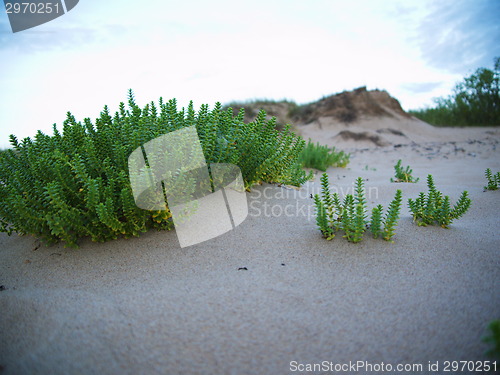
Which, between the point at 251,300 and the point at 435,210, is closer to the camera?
the point at 251,300

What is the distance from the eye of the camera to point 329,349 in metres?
1.46

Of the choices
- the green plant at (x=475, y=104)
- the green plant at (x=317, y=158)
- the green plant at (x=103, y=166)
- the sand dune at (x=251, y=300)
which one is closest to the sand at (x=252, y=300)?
the sand dune at (x=251, y=300)

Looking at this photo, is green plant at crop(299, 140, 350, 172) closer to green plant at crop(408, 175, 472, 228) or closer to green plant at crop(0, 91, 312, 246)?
green plant at crop(0, 91, 312, 246)

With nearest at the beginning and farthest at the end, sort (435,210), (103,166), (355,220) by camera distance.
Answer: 1. (355,220)
2. (103,166)
3. (435,210)

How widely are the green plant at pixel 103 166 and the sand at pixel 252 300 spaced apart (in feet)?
0.68

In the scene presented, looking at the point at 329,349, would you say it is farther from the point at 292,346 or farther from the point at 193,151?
the point at 193,151

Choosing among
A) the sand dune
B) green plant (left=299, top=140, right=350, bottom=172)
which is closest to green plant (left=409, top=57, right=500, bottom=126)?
green plant (left=299, top=140, right=350, bottom=172)

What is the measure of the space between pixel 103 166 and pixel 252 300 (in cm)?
142

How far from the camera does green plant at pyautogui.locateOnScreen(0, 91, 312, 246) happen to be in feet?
7.30

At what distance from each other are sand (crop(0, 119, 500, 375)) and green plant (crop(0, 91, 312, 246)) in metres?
0.21

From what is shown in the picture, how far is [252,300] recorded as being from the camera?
1.76 metres

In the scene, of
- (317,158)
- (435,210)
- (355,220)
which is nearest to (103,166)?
(355,220)

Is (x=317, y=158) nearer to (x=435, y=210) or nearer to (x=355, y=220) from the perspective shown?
(x=435, y=210)

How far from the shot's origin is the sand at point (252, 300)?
4.68ft
